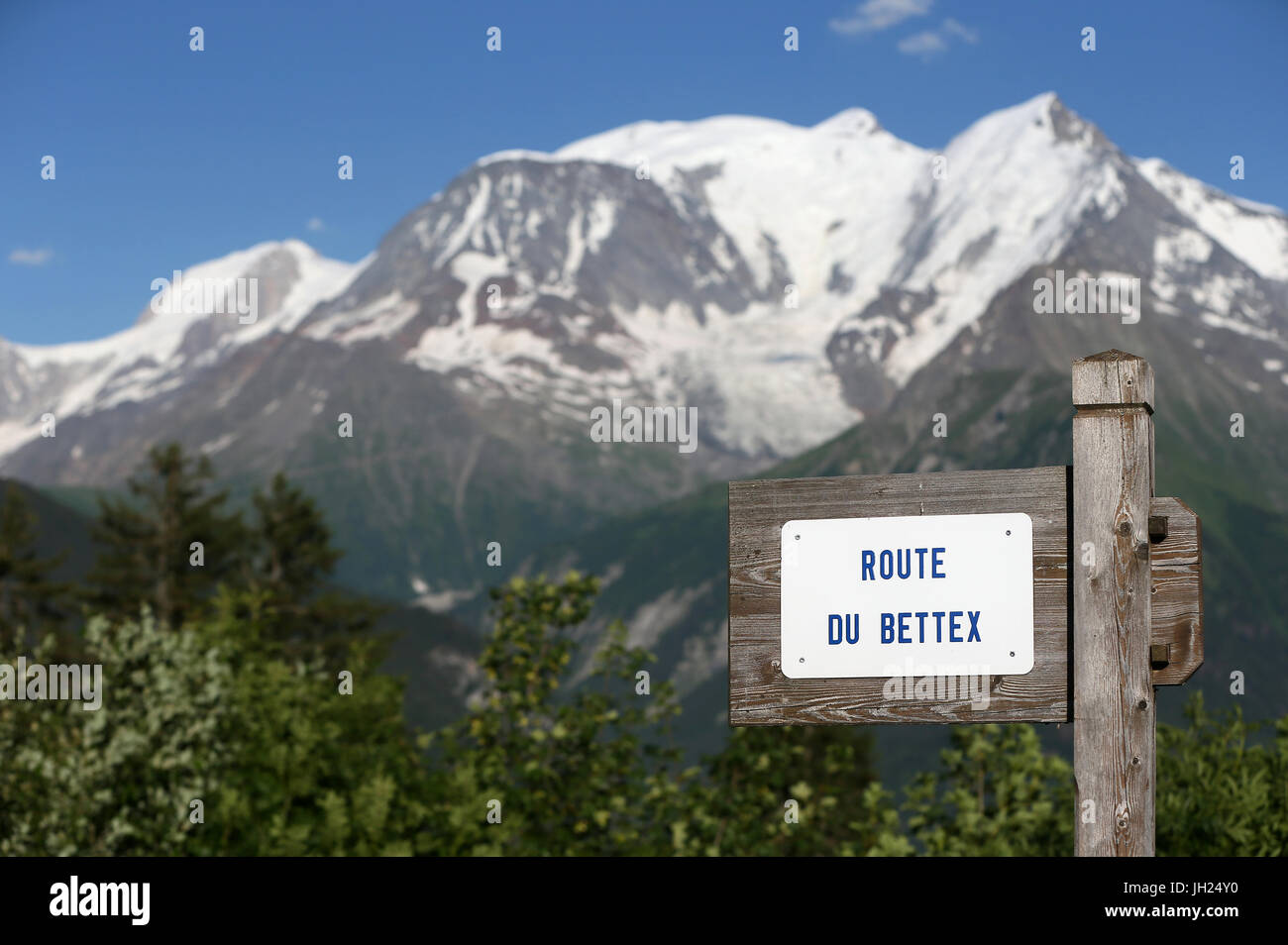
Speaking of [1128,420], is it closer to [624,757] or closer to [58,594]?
[624,757]

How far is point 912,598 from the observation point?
540 cm

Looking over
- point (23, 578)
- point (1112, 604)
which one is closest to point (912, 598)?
point (1112, 604)

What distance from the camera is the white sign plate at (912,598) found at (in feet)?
17.6

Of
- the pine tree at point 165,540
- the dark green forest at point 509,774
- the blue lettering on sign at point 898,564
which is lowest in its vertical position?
the dark green forest at point 509,774

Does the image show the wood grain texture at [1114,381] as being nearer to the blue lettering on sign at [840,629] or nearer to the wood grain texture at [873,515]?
the wood grain texture at [873,515]

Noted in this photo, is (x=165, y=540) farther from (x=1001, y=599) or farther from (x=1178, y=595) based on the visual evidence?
(x=1178, y=595)

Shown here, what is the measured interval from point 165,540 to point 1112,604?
83.8 meters

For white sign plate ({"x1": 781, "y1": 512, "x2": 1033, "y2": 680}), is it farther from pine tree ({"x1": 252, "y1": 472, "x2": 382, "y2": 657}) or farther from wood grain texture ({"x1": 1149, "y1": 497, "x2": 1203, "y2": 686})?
pine tree ({"x1": 252, "y1": 472, "x2": 382, "y2": 657})

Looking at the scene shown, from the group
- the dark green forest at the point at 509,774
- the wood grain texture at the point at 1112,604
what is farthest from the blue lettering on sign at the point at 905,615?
the dark green forest at the point at 509,774

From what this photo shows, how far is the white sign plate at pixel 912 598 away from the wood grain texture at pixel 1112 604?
8.5 inches

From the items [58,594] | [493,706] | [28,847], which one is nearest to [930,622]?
[493,706]

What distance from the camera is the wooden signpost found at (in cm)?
514

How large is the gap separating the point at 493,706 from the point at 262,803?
3.19 metres
